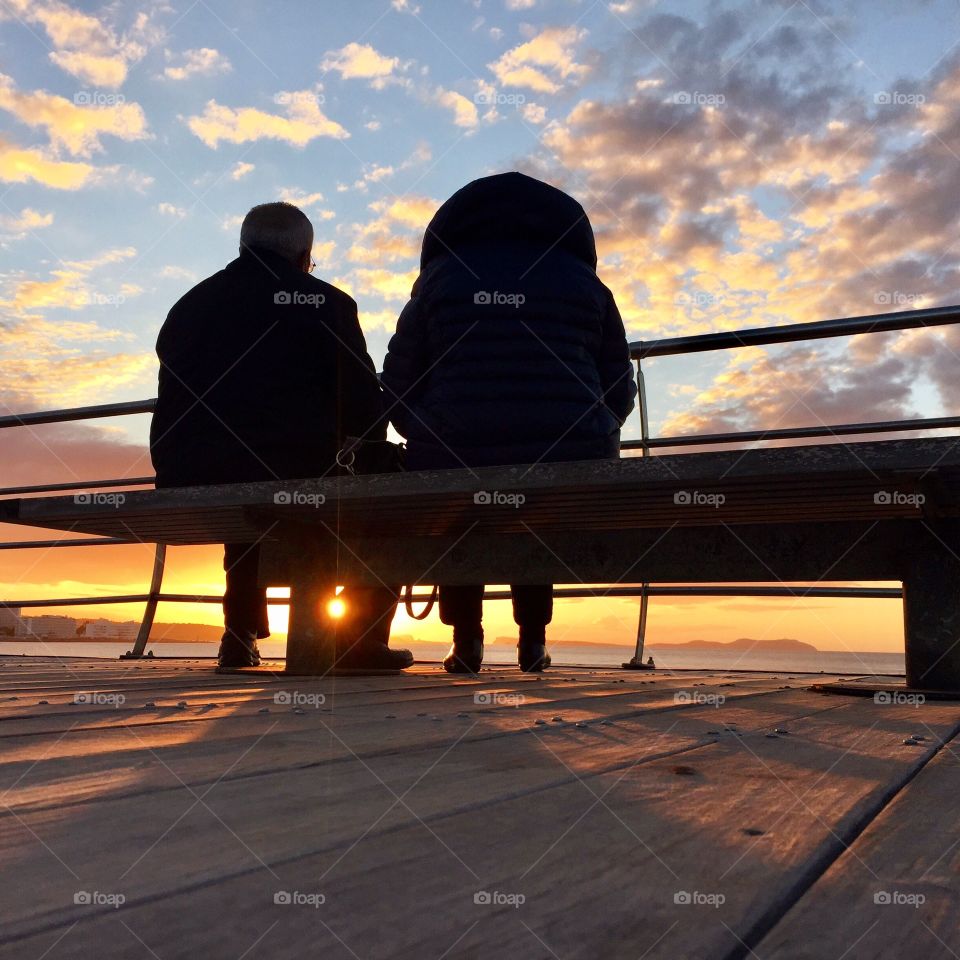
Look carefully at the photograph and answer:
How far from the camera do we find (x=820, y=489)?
2.01 meters

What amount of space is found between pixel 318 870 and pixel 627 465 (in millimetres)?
1448

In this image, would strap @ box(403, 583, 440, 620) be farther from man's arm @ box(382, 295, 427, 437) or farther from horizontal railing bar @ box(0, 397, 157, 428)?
horizontal railing bar @ box(0, 397, 157, 428)

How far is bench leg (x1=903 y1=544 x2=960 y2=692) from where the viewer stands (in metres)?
2.23

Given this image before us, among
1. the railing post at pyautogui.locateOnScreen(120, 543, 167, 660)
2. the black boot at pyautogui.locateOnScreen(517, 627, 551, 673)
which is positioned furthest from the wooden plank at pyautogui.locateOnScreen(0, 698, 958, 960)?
the railing post at pyautogui.locateOnScreen(120, 543, 167, 660)

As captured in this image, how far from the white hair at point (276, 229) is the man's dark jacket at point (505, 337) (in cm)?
41

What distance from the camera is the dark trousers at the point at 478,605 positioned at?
3.22m

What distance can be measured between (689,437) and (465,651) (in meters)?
1.26

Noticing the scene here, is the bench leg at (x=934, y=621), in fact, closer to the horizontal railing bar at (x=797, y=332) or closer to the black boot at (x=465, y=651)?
the horizontal railing bar at (x=797, y=332)

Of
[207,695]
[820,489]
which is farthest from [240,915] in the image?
[820,489]

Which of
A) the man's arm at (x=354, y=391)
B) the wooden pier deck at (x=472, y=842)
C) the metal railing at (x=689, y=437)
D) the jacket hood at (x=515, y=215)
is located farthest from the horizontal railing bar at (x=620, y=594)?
the wooden pier deck at (x=472, y=842)

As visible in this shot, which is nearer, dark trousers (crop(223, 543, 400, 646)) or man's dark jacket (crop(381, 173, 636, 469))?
man's dark jacket (crop(381, 173, 636, 469))

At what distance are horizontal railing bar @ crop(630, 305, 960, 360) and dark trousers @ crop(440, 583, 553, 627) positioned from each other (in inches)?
41.5

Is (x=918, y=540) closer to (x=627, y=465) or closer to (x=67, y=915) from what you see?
(x=627, y=465)

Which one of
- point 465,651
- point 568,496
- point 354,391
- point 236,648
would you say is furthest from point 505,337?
point 236,648
